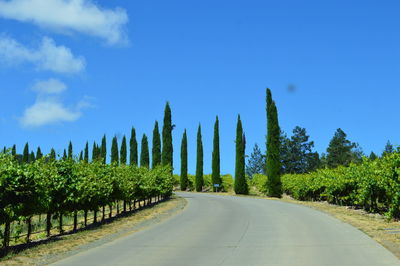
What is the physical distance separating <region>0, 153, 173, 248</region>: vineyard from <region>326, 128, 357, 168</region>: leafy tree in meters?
66.2

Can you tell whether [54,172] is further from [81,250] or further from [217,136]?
[217,136]

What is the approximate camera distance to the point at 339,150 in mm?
91750

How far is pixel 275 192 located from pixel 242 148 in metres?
12.6

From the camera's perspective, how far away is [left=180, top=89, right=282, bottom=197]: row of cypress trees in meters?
44.8

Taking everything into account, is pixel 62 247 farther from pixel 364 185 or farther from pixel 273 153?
pixel 273 153

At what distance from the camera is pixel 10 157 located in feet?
44.6

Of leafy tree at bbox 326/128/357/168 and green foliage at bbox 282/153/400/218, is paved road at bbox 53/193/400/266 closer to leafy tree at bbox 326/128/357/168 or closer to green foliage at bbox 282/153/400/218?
green foliage at bbox 282/153/400/218

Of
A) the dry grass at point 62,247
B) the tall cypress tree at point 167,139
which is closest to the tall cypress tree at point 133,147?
the tall cypress tree at point 167,139

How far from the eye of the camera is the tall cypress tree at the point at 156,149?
204 ft

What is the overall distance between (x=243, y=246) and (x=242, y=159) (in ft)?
141

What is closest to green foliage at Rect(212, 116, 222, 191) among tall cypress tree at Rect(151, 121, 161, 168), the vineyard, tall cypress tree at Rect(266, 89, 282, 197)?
tall cypress tree at Rect(151, 121, 161, 168)

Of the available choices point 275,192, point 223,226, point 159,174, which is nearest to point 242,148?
point 275,192

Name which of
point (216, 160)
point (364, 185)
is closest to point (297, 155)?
point (216, 160)

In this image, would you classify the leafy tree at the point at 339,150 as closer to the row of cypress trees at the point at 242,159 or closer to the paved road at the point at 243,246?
the row of cypress trees at the point at 242,159
